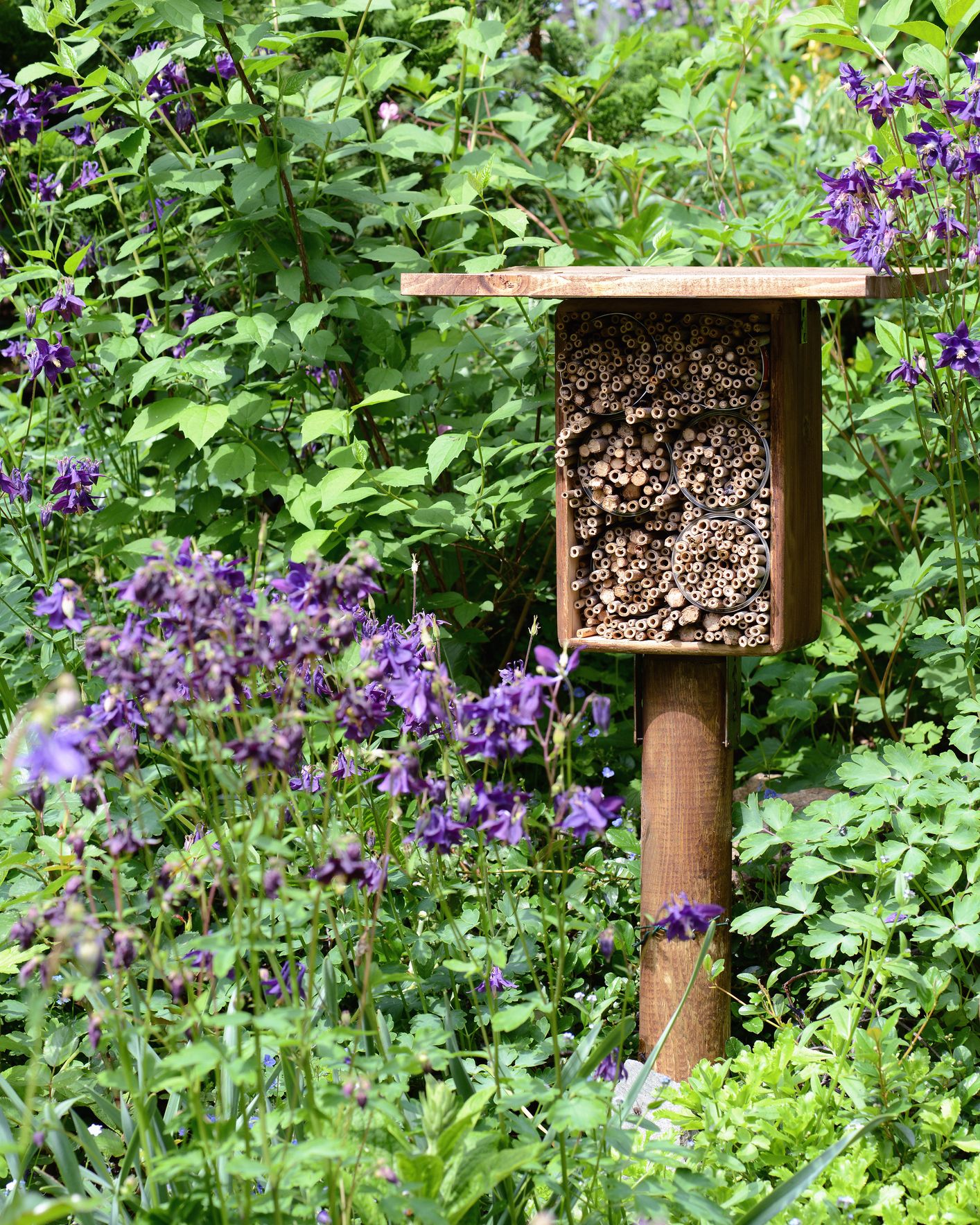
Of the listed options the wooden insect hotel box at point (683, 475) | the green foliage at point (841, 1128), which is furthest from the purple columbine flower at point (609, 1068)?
the wooden insect hotel box at point (683, 475)

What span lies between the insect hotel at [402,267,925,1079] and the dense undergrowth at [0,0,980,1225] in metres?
0.13

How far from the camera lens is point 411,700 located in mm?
1617

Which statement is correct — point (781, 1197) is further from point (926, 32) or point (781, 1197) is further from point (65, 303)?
point (65, 303)

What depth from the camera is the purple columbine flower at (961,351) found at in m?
2.44

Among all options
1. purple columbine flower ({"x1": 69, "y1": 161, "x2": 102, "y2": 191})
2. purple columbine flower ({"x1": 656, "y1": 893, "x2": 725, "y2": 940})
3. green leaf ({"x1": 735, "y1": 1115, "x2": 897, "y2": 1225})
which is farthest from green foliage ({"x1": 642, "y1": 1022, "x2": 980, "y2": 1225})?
purple columbine flower ({"x1": 69, "y1": 161, "x2": 102, "y2": 191})

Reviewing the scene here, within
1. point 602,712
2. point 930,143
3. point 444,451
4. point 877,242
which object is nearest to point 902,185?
point 930,143

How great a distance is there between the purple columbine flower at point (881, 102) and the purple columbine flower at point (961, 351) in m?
0.47

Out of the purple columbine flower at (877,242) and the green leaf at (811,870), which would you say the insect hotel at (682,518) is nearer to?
the purple columbine flower at (877,242)

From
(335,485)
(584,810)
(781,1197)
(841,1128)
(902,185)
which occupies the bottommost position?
(841,1128)

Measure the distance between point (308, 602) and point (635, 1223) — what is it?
1043 millimetres

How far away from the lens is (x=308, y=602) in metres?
1.55

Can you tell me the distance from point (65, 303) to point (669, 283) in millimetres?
1528

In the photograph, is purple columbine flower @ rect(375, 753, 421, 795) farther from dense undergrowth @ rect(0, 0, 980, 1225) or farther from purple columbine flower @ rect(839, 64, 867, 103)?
purple columbine flower @ rect(839, 64, 867, 103)

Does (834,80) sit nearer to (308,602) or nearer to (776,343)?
(776,343)
